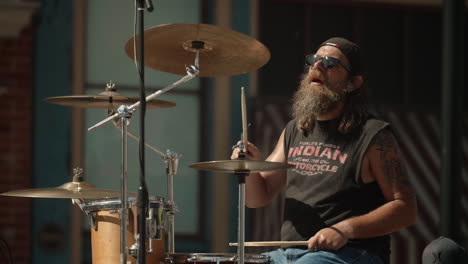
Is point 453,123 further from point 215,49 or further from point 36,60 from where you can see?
point 36,60

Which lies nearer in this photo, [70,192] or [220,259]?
[220,259]

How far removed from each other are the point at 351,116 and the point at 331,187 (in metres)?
0.38

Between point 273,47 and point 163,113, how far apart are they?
1.20 m

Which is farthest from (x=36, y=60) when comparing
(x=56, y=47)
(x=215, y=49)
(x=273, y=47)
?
(x=215, y=49)

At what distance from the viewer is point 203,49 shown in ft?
14.1

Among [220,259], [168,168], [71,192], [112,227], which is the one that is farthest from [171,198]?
[220,259]

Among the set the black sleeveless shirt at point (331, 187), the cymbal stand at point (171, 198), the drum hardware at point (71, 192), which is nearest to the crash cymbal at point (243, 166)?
the black sleeveless shirt at point (331, 187)

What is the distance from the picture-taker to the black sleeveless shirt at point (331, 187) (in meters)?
4.04

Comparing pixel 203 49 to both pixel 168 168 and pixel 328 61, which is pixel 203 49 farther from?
pixel 168 168

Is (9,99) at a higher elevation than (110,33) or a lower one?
lower

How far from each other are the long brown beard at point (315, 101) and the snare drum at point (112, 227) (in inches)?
33.4

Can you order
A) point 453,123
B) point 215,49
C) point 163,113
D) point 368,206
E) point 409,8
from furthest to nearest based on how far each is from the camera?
point 409,8
point 163,113
point 215,49
point 368,206
point 453,123

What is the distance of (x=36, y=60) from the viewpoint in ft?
23.4

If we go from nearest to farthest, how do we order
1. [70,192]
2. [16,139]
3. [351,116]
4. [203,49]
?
[351,116]
[203,49]
[70,192]
[16,139]
